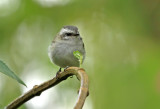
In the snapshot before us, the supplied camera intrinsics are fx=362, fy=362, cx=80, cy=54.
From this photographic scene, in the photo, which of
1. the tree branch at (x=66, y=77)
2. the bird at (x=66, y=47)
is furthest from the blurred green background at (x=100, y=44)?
the tree branch at (x=66, y=77)

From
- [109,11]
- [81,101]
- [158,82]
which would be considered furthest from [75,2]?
[81,101]

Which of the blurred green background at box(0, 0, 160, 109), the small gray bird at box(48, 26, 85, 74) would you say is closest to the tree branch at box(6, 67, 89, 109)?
the blurred green background at box(0, 0, 160, 109)

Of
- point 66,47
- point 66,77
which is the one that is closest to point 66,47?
point 66,47

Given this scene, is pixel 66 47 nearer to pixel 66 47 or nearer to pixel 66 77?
pixel 66 47

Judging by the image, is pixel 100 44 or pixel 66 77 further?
pixel 100 44

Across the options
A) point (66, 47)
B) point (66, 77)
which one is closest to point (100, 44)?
point (66, 47)
